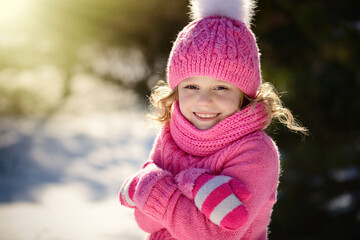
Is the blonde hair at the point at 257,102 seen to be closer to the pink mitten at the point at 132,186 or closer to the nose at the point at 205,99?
the nose at the point at 205,99

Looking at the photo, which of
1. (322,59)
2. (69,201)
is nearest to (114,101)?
(69,201)

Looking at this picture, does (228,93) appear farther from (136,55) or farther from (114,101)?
(114,101)

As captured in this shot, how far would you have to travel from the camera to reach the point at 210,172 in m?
1.59

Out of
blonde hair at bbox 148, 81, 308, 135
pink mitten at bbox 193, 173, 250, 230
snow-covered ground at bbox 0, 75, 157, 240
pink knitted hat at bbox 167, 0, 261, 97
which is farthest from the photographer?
snow-covered ground at bbox 0, 75, 157, 240

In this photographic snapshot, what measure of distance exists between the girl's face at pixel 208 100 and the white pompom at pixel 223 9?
28cm

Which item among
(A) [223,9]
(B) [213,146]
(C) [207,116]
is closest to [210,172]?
(B) [213,146]

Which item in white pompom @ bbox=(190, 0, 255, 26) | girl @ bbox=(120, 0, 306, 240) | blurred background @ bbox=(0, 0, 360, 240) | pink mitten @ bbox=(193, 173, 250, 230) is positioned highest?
blurred background @ bbox=(0, 0, 360, 240)

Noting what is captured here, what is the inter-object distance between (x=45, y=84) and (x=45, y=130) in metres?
1.15

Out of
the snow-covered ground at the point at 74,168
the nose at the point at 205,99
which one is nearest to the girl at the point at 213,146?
the nose at the point at 205,99

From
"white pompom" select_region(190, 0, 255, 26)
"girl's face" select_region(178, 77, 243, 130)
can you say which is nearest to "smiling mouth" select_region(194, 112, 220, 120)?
"girl's face" select_region(178, 77, 243, 130)

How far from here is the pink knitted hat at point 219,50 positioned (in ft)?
5.31

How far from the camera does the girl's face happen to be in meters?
1.65

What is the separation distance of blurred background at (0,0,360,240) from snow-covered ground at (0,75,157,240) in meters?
0.01

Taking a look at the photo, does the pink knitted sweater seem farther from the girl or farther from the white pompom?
the white pompom
